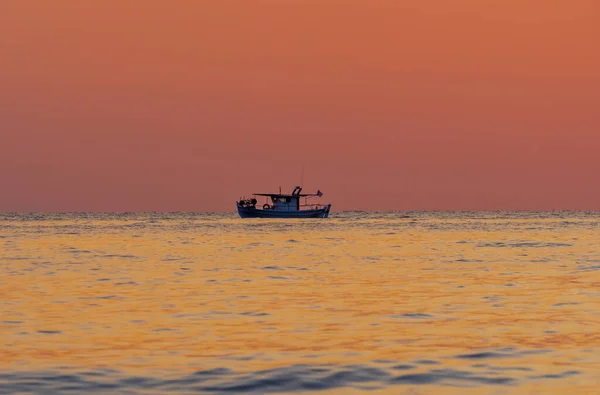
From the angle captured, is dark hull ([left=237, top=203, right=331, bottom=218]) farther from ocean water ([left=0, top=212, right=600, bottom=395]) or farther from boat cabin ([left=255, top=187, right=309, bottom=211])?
ocean water ([left=0, top=212, right=600, bottom=395])

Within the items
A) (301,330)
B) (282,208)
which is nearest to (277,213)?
(282,208)

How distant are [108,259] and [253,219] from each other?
12532cm

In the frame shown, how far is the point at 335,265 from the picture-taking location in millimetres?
44000

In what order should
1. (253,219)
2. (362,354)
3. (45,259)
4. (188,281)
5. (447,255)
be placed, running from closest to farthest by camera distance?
(362,354) < (188,281) < (45,259) < (447,255) < (253,219)

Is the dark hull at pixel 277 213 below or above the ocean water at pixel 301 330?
above

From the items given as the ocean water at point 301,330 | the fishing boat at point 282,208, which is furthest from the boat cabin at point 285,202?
the ocean water at point 301,330

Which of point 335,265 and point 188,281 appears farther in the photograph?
point 335,265

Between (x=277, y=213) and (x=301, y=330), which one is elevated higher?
(x=277, y=213)

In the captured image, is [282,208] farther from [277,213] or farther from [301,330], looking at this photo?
[301,330]

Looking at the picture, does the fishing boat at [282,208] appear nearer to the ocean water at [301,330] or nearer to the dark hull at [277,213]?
the dark hull at [277,213]

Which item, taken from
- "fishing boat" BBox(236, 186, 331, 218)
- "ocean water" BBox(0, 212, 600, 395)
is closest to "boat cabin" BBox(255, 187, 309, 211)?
"fishing boat" BBox(236, 186, 331, 218)

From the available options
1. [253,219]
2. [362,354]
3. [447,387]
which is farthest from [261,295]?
[253,219]

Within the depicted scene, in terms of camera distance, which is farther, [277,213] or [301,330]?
[277,213]

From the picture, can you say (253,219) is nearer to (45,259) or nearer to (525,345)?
(45,259)
